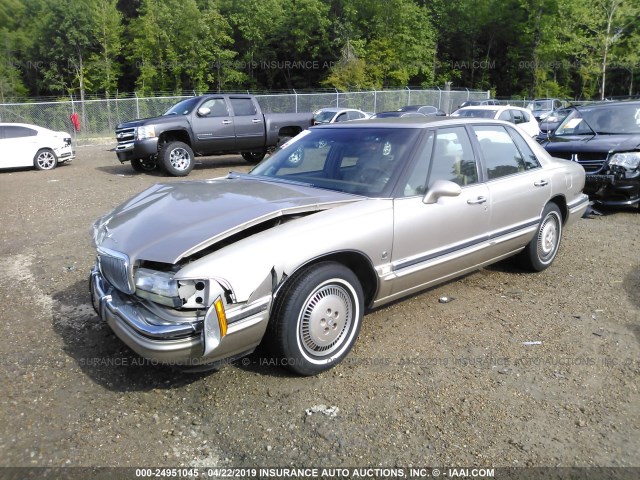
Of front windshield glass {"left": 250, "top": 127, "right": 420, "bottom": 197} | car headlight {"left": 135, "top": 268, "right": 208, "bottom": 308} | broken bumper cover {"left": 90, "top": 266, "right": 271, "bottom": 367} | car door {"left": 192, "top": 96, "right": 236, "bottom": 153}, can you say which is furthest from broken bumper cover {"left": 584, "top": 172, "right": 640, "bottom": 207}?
car door {"left": 192, "top": 96, "right": 236, "bottom": 153}

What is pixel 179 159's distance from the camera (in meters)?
12.5

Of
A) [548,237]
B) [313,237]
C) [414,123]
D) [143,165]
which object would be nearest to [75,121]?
[143,165]

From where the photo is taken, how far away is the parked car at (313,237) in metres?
2.82

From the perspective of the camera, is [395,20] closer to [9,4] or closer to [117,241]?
[9,4]

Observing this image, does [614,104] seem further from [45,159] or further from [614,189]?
[45,159]

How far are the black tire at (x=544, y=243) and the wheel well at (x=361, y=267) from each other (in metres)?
2.24

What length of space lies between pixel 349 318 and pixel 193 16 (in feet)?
149

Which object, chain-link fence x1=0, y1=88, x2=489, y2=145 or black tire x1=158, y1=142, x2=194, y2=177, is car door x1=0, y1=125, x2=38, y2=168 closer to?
black tire x1=158, y1=142, x2=194, y2=177

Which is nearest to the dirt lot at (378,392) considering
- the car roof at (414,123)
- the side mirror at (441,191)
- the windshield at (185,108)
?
the side mirror at (441,191)

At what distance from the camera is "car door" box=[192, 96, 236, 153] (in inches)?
→ 499

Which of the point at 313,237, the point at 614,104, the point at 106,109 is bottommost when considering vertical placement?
the point at 313,237

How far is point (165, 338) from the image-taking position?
2764 mm

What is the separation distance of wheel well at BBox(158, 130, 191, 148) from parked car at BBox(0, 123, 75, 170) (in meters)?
4.78

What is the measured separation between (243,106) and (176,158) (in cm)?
247
